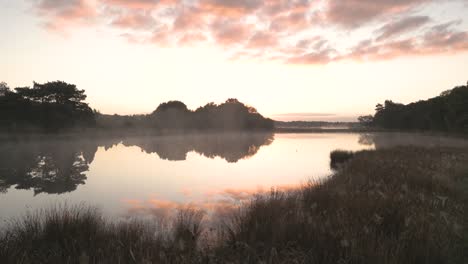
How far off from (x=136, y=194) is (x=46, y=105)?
43.9 meters

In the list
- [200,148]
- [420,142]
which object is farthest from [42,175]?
[420,142]

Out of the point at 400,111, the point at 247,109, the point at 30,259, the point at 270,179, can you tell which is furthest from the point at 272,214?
the point at 400,111

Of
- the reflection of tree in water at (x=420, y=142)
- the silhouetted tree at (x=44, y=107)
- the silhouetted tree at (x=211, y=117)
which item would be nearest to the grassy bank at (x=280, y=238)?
the reflection of tree in water at (x=420, y=142)

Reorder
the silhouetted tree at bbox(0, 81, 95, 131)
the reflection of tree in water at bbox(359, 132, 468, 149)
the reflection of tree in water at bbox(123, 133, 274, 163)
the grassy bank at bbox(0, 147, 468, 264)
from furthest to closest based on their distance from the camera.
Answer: the silhouetted tree at bbox(0, 81, 95, 131)
the reflection of tree in water at bbox(359, 132, 468, 149)
the reflection of tree in water at bbox(123, 133, 274, 163)
the grassy bank at bbox(0, 147, 468, 264)

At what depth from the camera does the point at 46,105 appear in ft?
162

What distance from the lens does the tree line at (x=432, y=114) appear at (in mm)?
63228

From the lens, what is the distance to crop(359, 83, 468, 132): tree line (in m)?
63.2

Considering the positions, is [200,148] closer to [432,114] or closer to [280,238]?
[280,238]

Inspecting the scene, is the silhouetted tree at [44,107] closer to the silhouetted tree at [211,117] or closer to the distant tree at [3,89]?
the distant tree at [3,89]

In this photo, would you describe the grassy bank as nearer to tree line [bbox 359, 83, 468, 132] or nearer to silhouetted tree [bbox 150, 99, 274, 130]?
tree line [bbox 359, 83, 468, 132]

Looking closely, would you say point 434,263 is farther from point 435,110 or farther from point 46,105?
point 435,110

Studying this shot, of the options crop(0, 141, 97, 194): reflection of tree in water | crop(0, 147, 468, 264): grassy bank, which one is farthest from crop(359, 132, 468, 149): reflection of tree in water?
crop(0, 147, 468, 264): grassy bank

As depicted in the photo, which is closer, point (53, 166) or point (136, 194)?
point (136, 194)

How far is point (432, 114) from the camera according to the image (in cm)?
8556
